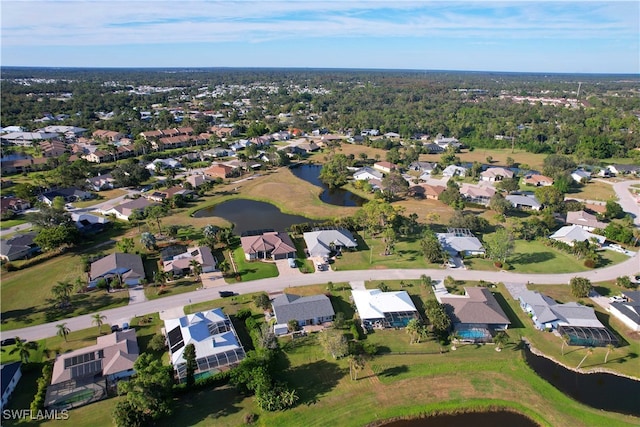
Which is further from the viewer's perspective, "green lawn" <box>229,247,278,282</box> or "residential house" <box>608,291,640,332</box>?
"green lawn" <box>229,247,278,282</box>

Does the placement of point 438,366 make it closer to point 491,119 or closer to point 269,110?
point 491,119

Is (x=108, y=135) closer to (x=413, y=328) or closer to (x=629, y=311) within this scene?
(x=413, y=328)

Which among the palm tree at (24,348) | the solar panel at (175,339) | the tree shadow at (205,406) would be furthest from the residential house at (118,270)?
the tree shadow at (205,406)

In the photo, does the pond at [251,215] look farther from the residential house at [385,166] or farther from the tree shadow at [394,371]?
the residential house at [385,166]

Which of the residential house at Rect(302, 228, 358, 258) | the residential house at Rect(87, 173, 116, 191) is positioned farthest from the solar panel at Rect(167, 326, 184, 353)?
the residential house at Rect(87, 173, 116, 191)

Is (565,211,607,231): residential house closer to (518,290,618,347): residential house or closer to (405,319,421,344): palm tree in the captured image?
(518,290,618,347): residential house

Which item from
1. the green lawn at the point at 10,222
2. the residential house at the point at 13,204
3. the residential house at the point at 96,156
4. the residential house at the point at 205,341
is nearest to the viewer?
the residential house at the point at 205,341

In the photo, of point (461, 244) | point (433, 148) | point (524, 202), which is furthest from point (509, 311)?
point (433, 148)
